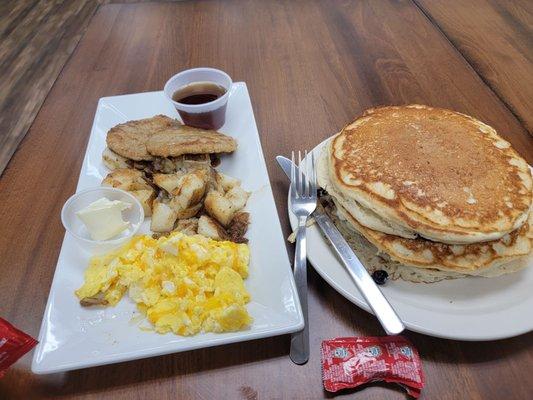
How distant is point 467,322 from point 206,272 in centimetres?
74

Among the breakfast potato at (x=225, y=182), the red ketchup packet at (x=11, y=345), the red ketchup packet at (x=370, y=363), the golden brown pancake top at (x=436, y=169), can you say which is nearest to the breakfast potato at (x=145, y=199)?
the breakfast potato at (x=225, y=182)

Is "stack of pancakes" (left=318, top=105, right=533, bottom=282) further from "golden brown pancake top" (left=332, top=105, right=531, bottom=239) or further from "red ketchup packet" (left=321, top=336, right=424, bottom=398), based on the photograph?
"red ketchup packet" (left=321, top=336, right=424, bottom=398)

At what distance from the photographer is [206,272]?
1.17 metres

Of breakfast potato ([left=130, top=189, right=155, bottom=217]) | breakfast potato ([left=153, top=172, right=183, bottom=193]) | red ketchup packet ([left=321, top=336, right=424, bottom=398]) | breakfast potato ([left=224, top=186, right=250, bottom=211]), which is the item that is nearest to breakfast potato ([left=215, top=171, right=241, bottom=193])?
breakfast potato ([left=224, top=186, right=250, bottom=211])

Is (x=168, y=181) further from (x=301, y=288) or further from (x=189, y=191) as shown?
(x=301, y=288)

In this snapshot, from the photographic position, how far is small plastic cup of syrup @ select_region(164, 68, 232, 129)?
1.70m

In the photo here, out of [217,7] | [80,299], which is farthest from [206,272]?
[217,7]

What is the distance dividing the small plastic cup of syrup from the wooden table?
239 mm

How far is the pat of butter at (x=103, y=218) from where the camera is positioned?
1.31 metres

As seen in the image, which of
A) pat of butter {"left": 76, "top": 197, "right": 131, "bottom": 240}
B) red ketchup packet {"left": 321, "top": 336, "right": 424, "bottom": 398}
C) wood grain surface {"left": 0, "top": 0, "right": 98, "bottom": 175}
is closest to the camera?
red ketchup packet {"left": 321, "top": 336, "right": 424, "bottom": 398}

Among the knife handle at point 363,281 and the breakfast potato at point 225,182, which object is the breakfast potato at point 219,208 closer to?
the breakfast potato at point 225,182

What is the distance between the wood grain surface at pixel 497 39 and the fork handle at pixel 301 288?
1287mm

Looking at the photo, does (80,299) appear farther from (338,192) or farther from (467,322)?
(467,322)

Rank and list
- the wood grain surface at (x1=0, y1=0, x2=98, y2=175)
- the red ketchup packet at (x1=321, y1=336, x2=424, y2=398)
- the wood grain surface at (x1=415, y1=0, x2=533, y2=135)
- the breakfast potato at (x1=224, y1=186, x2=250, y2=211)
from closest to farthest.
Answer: the red ketchup packet at (x1=321, y1=336, x2=424, y2=398) → the breakfast potato at (x1=224, y1=186, x2=250, y2=211) → the wood grain surface at (x1=415, y1=0, x2=533, y2=135) → the wood grain surface at (x1=0, y1=0, x2=98, y2=175)
